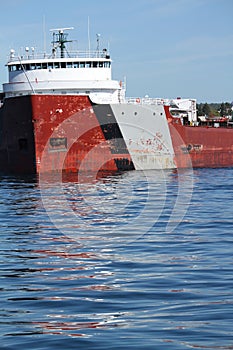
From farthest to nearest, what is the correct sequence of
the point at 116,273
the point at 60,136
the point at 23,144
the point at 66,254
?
the point at 23,144 → the point at 60,136 → the point at 66,254 → the point at 116,273

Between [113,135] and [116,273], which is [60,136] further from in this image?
[116,273]

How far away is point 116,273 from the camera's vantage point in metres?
9.92

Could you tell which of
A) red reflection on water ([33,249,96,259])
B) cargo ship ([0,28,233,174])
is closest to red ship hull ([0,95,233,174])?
cargo ship ([0,28,233,174])

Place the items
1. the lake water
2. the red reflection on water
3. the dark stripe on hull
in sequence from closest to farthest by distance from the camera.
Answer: the lake water → the red reflection on water → the dark stripe on hull

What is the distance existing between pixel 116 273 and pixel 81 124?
62.6ft

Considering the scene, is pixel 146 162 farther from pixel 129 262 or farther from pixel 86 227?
pixel 129 262

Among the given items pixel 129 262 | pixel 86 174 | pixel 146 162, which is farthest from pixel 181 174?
pixel 129 262

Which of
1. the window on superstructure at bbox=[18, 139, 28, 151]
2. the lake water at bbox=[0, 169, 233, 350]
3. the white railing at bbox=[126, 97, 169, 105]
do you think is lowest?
the lake water at bbox=[0, 169, 233, 350]

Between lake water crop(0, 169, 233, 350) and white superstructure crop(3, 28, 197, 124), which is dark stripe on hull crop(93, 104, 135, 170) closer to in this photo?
white superstructure crop(3, 28, 197, 124)

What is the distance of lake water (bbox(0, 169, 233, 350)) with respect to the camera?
23.6 ft

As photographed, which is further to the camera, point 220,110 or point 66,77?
point 220,110

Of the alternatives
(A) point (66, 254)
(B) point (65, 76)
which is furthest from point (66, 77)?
(A) point (66, 254)

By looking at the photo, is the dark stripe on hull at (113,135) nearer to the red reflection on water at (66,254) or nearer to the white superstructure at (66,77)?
the white superstructure at (66,77)

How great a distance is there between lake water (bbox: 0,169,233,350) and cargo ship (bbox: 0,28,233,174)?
897 cm
